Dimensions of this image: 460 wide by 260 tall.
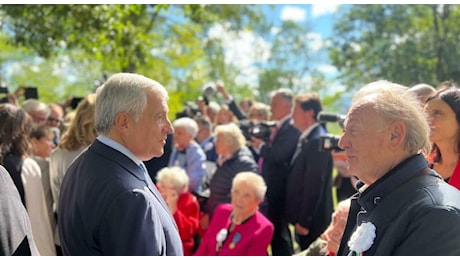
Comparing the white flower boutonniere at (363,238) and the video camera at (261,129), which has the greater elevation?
the white flower boutonniere at (363,238)

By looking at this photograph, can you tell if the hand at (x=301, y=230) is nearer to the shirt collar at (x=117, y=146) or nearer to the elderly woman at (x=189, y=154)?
the elderly woman at (x=189, y=154)

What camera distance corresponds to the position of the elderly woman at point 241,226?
14.0 feet

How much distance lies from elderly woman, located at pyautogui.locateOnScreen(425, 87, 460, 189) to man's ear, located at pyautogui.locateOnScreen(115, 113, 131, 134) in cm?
164

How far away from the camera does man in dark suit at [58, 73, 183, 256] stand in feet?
6.50

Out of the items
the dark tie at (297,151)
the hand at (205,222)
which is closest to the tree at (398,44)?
the dark tie at (297,151)

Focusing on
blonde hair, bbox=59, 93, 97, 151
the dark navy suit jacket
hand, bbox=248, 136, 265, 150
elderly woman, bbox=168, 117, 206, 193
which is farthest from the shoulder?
hand, bbox=248, 136, 265, 150

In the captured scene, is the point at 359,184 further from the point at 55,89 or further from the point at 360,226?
the point at 55,89

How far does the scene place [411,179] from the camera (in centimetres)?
182

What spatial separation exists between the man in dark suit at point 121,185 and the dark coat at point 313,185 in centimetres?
299

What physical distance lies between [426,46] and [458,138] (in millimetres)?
16144

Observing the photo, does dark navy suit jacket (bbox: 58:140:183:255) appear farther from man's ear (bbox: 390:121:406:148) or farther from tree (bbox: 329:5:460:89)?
tree (bbox: 329:5:460:89)

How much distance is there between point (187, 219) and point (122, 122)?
10.0ft

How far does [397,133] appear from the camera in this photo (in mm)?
1906

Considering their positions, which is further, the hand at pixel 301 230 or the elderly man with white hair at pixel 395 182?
the hand at pixel 301 230
